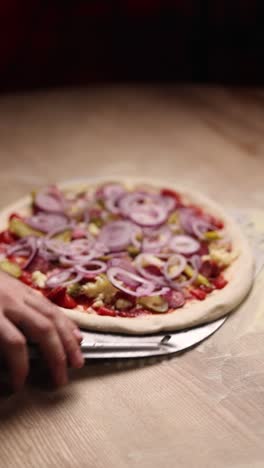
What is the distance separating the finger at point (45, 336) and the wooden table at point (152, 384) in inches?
4.4

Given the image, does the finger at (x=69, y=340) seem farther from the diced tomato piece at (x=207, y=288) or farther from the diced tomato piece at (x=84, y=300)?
the diced tomato piece at (x=207, y=288)

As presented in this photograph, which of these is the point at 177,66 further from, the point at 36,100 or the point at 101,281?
the point at 101,281

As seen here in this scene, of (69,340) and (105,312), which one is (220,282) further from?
(69,340)

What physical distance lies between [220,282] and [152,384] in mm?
417

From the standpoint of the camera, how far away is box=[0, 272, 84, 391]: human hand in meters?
1.45

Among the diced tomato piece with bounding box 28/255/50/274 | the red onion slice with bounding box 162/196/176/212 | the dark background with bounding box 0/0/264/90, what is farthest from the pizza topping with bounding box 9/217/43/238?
the dark background with bounding box 0/0/264/90

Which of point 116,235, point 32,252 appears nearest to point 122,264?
point 116,235

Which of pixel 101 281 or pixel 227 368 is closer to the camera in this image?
pixel 227 368

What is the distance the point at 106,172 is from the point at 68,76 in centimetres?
138

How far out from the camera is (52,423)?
1525 millimetres

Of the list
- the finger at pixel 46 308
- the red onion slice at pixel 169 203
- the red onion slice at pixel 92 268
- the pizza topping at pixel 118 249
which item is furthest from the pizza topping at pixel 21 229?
the finger at pixel 46 308

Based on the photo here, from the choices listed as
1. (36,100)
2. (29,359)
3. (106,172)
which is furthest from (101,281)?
(36,100)

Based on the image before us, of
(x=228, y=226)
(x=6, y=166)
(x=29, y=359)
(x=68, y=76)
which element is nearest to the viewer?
(x=29, y=359)

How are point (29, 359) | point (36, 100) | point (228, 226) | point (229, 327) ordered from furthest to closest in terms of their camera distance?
point (36, 100), point (228, 226), point (229, 327), point (29, 359)
